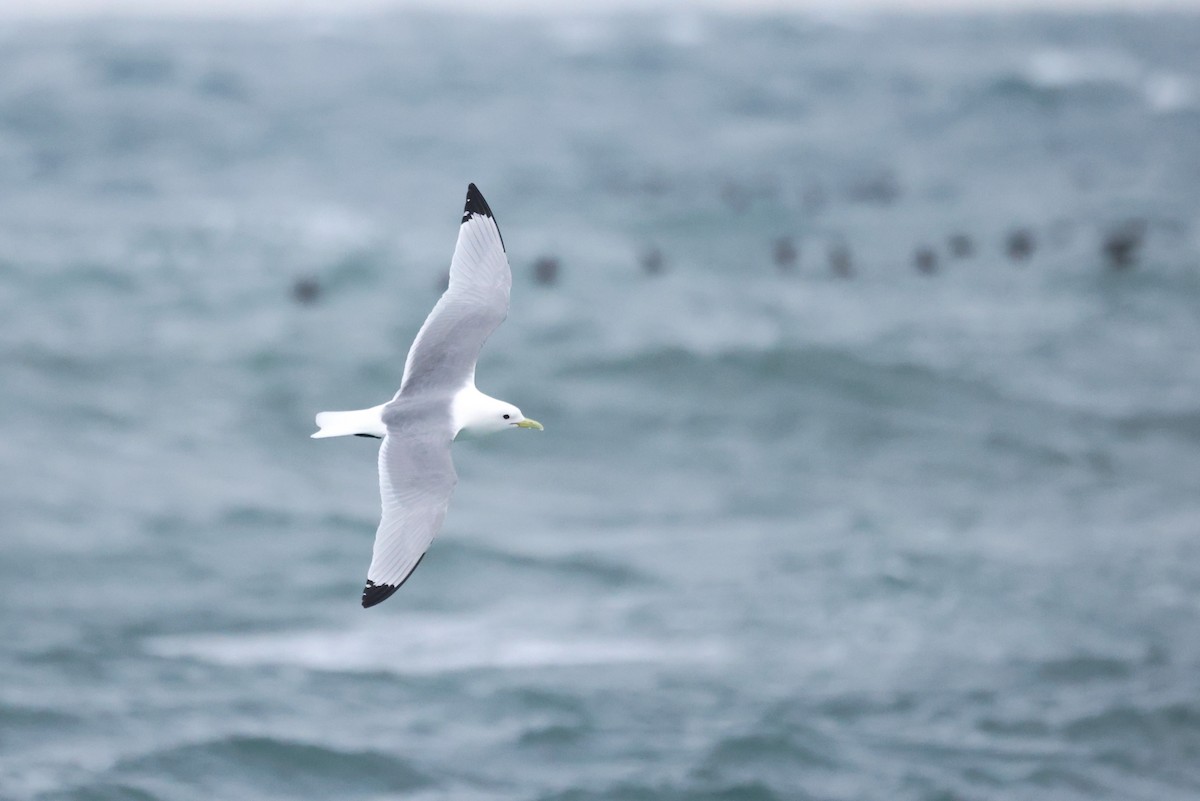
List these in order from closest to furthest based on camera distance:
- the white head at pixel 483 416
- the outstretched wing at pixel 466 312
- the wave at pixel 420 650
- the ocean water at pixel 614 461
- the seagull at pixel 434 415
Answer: the seagull at pixel 434 415 → the white head at pixel 483 416 → the outstretched wing at pixel 466 312 → the ocean water at pixel 614 461 → the wave at pixel 420 650

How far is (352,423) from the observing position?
7.37m

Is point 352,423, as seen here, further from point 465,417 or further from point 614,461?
point 614,461

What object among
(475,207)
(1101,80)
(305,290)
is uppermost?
(1101,80)

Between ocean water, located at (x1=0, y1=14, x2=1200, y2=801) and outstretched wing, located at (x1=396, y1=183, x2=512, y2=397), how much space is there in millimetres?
6120

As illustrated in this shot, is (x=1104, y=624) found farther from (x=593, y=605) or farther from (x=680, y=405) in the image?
(x=680, y=405)

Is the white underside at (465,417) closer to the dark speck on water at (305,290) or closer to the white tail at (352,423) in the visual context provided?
the white tail at (352,423)

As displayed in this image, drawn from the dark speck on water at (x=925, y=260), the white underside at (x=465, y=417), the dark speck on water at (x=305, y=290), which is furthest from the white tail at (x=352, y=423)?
the dark speck on water at (x=925, y=260)

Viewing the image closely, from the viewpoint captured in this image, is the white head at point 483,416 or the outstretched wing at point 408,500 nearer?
the outstretched wing at point 408,500

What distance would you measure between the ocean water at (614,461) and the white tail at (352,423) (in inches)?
247

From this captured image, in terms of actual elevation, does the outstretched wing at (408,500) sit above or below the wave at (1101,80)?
below

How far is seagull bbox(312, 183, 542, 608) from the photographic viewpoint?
7.26m

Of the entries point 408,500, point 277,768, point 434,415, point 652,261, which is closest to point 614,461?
point 652,261

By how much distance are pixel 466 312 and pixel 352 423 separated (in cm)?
96

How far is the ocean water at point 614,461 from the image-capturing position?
560 inches
